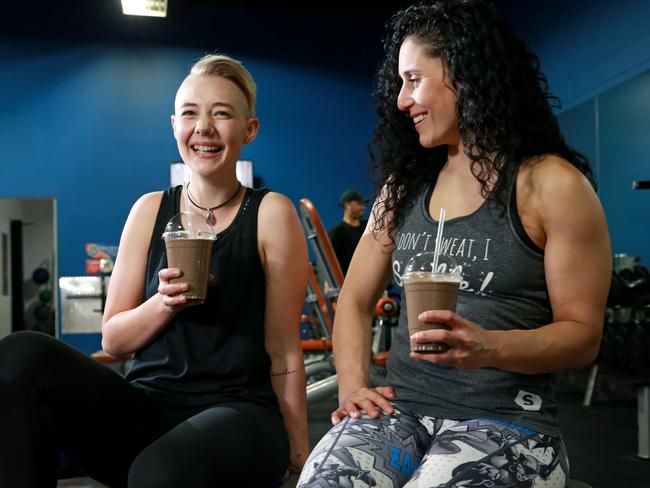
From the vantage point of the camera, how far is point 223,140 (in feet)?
5.32

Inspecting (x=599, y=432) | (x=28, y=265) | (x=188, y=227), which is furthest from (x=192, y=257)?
(x=28, y=265)

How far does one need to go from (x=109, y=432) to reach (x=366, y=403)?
19.2 inches

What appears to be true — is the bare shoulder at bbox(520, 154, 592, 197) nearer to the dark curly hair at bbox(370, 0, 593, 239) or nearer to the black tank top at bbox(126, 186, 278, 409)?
the dark curly hair at bbox(370, 0, 593, 239)

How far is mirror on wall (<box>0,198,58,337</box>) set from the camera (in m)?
6.90

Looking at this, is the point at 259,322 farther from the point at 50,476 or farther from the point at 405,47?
the point at 405,47

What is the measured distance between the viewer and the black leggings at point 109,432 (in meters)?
1.21

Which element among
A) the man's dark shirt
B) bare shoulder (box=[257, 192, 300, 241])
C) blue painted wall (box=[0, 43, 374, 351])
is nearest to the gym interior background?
blue painted wall (box=[0, 43, 374, 351])

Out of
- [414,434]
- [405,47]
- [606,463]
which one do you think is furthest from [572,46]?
[414,434]

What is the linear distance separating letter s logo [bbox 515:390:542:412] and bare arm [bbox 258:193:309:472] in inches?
20.5

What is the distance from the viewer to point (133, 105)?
751 cm

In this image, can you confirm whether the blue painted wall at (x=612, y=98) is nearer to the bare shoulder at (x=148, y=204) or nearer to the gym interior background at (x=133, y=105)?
the gym interior background at (x=133, y=105)

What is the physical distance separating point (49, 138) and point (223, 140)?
20.7 ft

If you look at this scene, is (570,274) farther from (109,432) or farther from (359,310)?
(109,432)

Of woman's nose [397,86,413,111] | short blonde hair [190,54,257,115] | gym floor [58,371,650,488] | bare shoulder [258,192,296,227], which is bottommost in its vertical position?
gym floor [58,371,650,488]
